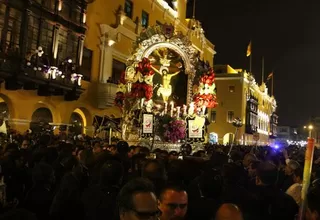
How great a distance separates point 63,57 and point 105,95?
14.3 feet

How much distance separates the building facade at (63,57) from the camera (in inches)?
760

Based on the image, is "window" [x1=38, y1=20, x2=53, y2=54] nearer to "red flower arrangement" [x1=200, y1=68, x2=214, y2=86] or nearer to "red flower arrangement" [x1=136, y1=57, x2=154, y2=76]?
"red flower arrangement" [x1=136, y1=57, x2=154, y2=76]

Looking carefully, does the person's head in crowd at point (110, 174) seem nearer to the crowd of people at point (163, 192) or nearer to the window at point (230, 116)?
the crowd of people at point (163, 192)

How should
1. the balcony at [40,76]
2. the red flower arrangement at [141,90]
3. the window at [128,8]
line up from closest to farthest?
the red flower arrangement at [141,90] → the balcony at [40,76] → the window at [128,8]

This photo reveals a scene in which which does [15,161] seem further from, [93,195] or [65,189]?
[93,195]

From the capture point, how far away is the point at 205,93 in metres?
19.2

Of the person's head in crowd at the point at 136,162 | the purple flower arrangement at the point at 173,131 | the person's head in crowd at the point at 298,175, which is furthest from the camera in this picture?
the purple flower arrangement at the point at 173,131

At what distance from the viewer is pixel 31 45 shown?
2064 cm

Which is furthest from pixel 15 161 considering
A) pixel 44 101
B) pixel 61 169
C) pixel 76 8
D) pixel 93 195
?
pixel 76 8

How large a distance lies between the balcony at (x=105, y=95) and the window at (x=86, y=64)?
3.46 ft

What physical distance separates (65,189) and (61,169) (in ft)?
5.59

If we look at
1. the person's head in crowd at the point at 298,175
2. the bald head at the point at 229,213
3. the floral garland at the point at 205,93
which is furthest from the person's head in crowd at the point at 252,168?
the floral garland at the point at 205,93

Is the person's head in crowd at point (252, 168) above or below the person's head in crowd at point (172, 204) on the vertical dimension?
above

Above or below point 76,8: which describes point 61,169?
below
